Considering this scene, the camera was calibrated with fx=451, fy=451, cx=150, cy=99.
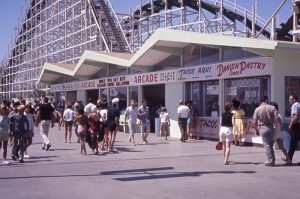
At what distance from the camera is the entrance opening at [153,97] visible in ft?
68.8

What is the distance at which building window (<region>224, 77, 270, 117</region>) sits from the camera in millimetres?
13859

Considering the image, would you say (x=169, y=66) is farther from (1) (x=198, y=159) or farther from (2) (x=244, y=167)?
(2) (x=244, y=167)

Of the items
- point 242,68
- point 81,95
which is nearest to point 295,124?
point 242,68

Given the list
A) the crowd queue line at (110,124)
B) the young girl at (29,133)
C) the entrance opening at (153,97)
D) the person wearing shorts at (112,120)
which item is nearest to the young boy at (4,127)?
the crowd queue line at (110,124)

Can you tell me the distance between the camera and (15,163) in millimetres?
10641

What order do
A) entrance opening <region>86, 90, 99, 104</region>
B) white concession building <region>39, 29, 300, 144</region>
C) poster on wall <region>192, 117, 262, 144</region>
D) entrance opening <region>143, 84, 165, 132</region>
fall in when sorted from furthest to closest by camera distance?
entrance opening <region>86, 90, 99, 104</region> < entrance opening <region>143, 84, 165, 132</region> < poster on wall <region>192, 117, 262, 144</region> < white concession building <region>39, 29, 300, 144</region>

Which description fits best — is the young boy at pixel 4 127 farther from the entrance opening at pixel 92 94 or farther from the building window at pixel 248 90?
the entrance opening at pixel 92 94

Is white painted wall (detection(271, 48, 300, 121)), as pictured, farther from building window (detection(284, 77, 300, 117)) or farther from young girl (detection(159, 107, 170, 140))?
young girl (detection(159, 107, 170, 140))

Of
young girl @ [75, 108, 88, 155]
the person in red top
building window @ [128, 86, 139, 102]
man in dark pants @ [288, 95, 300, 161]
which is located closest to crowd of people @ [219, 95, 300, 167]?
man in dark pants @ [288, 95, 300, 161]

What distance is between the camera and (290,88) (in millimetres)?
13656

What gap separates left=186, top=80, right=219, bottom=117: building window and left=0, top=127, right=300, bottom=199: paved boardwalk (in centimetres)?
344

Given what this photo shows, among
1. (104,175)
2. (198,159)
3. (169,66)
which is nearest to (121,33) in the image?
(169,66)

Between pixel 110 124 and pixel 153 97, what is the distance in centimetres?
845

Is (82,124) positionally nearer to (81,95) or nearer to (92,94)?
(92,94)
